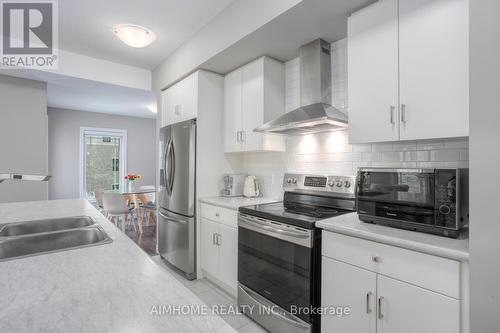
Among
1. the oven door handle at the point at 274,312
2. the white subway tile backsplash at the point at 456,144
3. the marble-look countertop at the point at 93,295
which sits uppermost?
the white subway tile backsplash at the point at 456,144

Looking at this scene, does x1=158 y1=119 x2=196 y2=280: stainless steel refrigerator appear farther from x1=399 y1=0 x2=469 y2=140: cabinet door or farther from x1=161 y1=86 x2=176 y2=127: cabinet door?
x1=399 y1=0 x2=469 y2=140: cabinet door

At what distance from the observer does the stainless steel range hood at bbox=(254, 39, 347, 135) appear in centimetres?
197

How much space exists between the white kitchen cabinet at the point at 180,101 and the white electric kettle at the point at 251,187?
2.99 feet

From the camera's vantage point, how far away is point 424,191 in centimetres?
127

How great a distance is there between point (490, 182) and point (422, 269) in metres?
0.54

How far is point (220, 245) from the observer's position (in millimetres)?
2441

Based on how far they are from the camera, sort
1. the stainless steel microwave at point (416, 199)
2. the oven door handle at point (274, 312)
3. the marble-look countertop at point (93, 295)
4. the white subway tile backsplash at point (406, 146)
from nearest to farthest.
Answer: the marble-look countertop at point (93, 295) < the stainless steel microwave at point (416, 199) < the oven door handle at point (274, 312) < the white subway tile backsplash at point (406, 146)

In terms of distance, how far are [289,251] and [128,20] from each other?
8.20ft

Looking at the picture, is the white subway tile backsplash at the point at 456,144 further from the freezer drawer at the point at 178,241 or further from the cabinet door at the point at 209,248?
the freezer drawer at the point at 178,241

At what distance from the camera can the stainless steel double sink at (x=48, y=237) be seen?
3.95 ft

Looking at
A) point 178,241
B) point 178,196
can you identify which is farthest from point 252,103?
point 178,241

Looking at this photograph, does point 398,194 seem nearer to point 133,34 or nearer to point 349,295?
point 349,295

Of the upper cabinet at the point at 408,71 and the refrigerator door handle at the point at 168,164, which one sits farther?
the refrigerator door handle at the point at 168,164

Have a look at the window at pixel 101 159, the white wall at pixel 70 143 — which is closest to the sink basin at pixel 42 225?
the white wall at pixel 70 143
